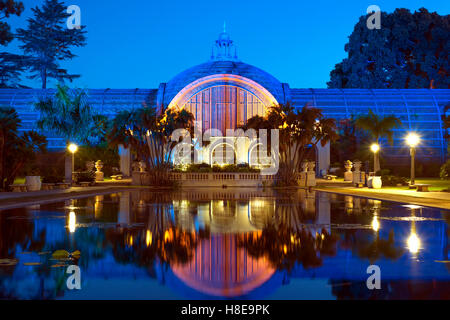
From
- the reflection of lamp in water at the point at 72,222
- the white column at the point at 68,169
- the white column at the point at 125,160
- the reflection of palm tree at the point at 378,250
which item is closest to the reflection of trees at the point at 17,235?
the reflection of lamp in water at the point at 72,222

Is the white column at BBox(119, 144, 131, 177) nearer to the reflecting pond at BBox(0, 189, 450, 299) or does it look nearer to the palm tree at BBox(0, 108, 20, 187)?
the palm tree at BBox(0, 108, 20, 187)

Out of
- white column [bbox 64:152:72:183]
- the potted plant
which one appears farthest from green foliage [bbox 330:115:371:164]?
the potted plant

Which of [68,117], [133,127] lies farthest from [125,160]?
[133,127]

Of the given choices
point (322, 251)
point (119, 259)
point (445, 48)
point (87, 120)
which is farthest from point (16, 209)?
point (445, 48)

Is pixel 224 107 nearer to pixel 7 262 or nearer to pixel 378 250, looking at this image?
pixel 378 250

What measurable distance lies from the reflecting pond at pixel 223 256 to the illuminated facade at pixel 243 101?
3758cm

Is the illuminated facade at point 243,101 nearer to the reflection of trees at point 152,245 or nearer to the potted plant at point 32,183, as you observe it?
the potted plant at point 32,183

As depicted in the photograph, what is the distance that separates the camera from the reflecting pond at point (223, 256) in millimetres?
7086

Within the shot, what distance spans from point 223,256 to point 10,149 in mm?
A: 22965

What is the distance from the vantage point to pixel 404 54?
3031 inches

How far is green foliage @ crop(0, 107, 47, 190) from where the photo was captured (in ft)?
93.9

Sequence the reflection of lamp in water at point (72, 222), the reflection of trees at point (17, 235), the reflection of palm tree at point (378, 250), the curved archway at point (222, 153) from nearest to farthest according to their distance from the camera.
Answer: the reflection of palm tree at point (378, 250) → the reflection of trees at point (17, 235) → the reflection of lamp in water at point (72, 222) → the curved archway at point (222, 153)

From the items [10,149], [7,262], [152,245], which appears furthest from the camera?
[10,149]
